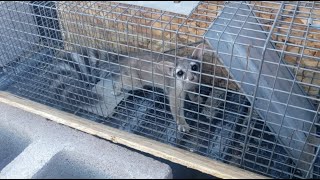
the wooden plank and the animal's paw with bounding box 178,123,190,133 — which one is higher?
the wooden plank

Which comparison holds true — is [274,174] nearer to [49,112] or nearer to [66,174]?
[66,174]

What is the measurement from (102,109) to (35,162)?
2.42ft

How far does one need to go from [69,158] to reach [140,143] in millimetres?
378

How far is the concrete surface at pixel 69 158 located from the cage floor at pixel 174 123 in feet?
1.33

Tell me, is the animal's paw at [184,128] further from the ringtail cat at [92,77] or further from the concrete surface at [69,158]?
the concrete surface at [69,158]

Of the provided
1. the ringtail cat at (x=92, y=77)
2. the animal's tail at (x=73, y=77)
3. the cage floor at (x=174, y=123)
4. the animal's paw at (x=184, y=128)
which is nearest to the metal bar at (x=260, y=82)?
the cage floor at (x=174, y=123)

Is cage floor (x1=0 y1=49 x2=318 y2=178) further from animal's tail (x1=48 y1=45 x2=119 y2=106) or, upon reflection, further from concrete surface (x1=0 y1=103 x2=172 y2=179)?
concrete surface (x1=0 y1=103 x2=172 y2=179)

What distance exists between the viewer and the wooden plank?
1.63m

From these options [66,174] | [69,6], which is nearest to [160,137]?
[66,174]

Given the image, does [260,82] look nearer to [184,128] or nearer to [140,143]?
[184,128]

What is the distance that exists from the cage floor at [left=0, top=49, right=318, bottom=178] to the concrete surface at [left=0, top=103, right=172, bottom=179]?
0.41 m

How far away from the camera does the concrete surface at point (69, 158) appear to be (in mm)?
1604

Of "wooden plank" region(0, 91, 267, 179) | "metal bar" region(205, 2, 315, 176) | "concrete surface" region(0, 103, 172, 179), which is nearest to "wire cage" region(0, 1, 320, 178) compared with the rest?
"metal bar" region(205, 2, 315, 176)

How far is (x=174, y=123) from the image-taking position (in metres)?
2.21
